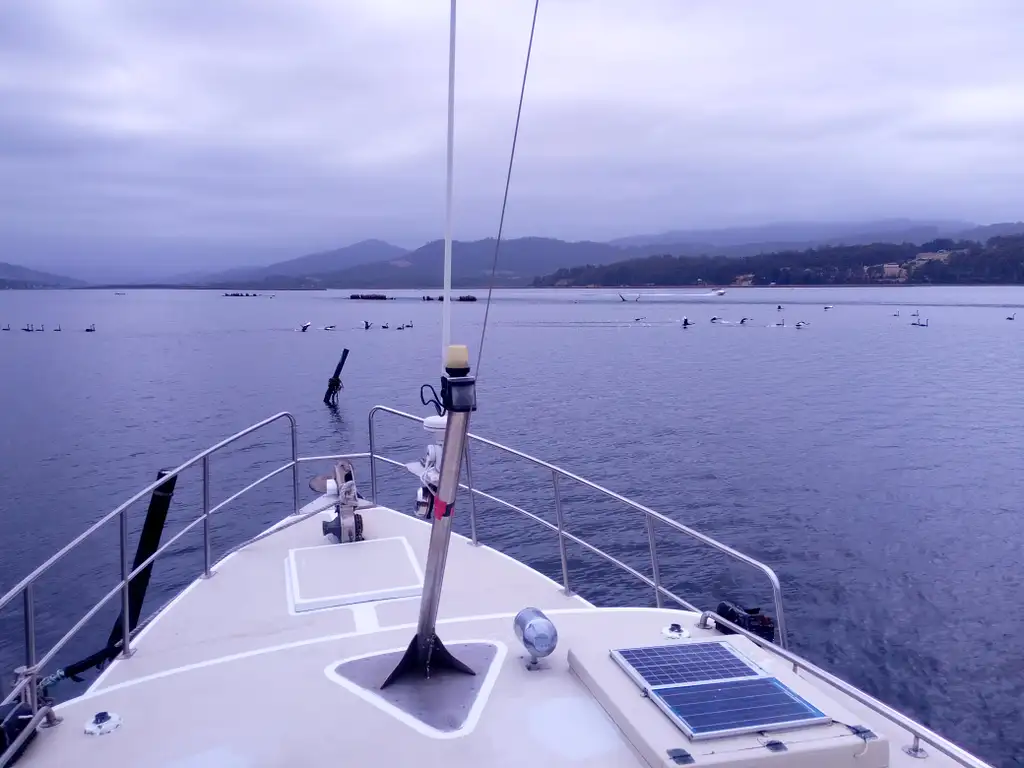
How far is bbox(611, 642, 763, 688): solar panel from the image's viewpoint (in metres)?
3.26

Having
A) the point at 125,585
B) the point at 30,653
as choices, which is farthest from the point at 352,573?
the point at 30,653

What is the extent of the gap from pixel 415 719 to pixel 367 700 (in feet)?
1.03

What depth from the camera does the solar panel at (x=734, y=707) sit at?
2840 millimetres

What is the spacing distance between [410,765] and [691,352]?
48.6m

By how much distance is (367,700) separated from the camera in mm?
3572

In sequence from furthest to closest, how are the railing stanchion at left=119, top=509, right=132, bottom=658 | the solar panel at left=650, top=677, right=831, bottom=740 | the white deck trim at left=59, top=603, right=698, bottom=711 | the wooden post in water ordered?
the wooden post in water
the railing stanchion at left=119, top=509, right=132, bottom=658
the white deck trim at left=59, top=603, right=698, bottom=711
the solar panel at left=650, top=677, right=831, bottom=740

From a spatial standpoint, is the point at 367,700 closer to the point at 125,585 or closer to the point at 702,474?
the point at 125,585

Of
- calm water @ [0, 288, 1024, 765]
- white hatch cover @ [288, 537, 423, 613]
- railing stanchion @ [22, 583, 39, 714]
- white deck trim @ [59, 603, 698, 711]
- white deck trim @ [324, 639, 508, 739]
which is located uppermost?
railing stanchion @ [22, 583, 39, 714]

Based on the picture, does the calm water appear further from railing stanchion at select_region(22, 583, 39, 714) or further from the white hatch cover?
railing stanchion at select_region(22, 583, 39, 714)

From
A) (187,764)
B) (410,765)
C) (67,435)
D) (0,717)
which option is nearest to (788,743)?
(410,765)

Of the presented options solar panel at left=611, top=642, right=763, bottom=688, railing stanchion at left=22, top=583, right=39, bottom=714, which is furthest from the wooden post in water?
solar panel at left=611, top=642, right=763, bottom=688

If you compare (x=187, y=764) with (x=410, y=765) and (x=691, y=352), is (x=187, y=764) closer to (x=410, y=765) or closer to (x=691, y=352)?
(x=410, y=765)

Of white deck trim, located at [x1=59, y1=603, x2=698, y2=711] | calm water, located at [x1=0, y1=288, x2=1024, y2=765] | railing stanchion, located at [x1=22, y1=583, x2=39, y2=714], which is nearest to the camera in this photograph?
railing stanchion, located at [x1=22, y1=583, x2=39, y2=714]

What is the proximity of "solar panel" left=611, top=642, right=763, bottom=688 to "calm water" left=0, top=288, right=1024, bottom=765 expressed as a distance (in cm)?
681
